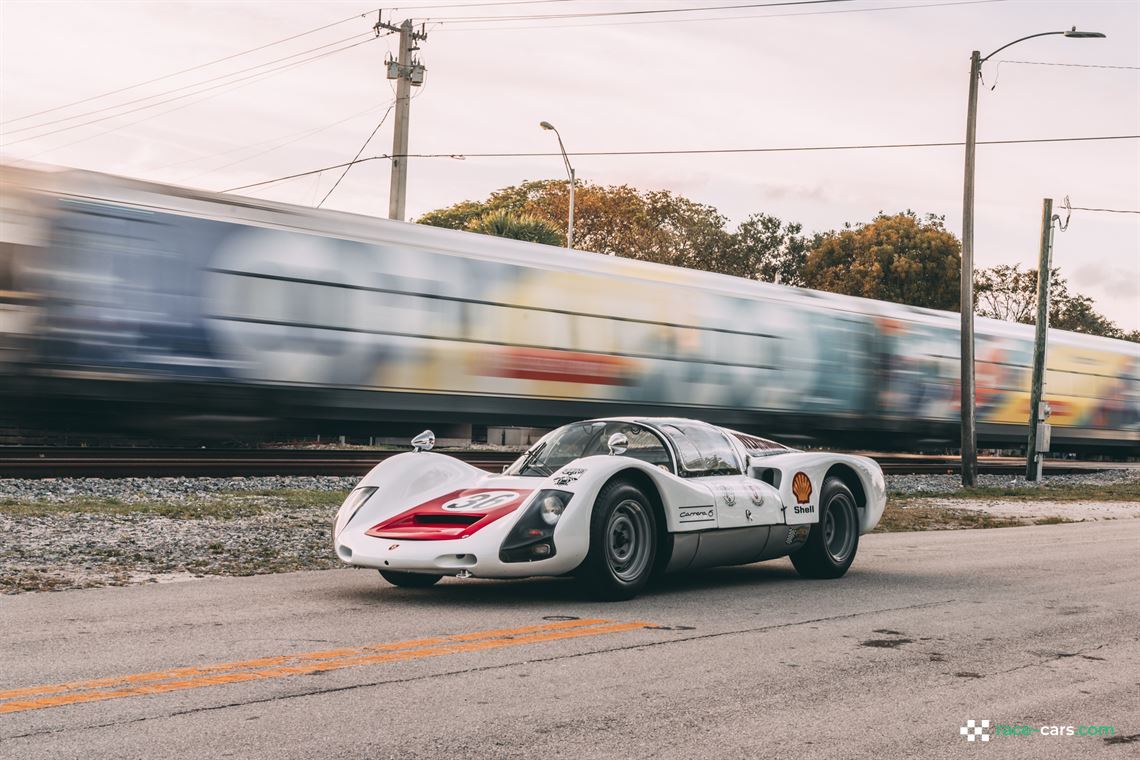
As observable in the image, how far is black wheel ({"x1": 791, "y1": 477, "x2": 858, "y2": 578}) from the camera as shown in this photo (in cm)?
948

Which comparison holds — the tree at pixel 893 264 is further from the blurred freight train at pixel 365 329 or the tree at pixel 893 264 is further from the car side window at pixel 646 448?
the car side window at pixel 646 448

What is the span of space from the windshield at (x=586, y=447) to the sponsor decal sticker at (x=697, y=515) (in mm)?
355

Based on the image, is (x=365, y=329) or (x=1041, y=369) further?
(x=1041, y=369)

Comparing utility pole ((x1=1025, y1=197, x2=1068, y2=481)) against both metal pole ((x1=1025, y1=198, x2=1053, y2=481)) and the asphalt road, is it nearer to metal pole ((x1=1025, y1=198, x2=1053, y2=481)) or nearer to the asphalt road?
metal pole ((x1=1025, y1=198, x2=1053, y2=481))

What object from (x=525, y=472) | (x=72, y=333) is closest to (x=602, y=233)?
(x=72, y=333)

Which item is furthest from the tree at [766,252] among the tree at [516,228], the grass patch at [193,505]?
the grass patch at [193,505]

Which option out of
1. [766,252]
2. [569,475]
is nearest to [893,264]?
[766,252]

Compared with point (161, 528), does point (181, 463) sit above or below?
above

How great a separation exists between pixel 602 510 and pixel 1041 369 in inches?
934

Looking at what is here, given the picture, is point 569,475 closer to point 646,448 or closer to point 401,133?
point 646,448

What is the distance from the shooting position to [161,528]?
38.1 feet

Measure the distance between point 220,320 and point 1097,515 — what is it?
43.9 feet

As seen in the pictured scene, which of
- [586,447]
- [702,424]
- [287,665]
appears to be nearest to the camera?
[287,665]

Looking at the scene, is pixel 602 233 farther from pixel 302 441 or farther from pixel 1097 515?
pixel 1097 515
